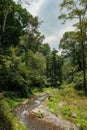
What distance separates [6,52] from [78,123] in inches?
1055

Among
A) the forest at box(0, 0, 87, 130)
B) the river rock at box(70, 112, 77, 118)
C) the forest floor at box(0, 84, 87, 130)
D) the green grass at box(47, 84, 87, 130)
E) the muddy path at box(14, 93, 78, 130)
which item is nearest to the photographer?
the forest floor at box(0, 84, 87, 130)

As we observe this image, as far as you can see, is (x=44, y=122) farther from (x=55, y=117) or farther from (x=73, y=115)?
(x=73, y=115)

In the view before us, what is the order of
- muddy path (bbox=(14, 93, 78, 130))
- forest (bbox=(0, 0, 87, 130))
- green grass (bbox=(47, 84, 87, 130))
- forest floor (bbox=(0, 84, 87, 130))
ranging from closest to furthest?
forest floor (bbox=(0, 84, 87, 130)), muddy path (bbox=(14, 93, 78, 130)), green grass (bbox=(47, 84, 87, 130)), forest (bbox=(0, 0, 87, 130))

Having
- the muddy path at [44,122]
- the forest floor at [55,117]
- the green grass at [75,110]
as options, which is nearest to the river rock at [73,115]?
the forest floor at [55,117]

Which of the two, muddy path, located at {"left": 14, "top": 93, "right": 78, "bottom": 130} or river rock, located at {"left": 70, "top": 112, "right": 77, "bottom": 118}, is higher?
river rock, located at {"left": 70, "top": 112, "right": 77, "bottom": 118}

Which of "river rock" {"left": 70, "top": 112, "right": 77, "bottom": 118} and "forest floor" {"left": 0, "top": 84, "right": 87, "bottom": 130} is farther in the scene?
"river rock" {"left": 70, "top": 112, "right": 77, "bottom": 118}

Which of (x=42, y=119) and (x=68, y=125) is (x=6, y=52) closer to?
(x=42, y=119)

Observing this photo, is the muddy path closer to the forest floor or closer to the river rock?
the forest floor

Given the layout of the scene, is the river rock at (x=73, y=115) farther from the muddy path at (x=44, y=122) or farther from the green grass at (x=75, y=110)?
the muddy path at (x=44, y=122)

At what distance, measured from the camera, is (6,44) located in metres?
46.8

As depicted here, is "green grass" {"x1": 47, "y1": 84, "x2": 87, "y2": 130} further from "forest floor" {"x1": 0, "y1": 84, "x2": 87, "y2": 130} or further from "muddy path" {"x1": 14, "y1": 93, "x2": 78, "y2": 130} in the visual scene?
"muddy path" {"x1": 14, "y1": 93, "x2": 78, "y2": 130}

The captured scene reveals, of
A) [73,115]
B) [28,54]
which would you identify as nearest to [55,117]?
[73,115]

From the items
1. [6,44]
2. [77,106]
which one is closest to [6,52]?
[6,44]

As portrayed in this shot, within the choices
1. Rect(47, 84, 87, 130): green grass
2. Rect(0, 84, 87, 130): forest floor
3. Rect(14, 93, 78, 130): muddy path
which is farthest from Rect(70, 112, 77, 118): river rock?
Rect(14, 93, 78, 130): muddy path
